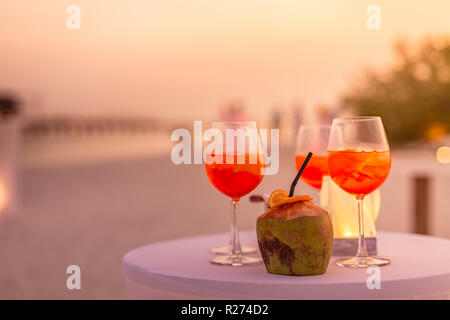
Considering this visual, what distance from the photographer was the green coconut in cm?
136

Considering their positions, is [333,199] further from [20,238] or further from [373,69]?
[373,69]

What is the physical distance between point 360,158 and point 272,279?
0.36 m

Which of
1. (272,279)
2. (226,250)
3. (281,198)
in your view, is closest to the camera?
(272,279)

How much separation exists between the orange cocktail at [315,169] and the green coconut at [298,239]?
1.24ft

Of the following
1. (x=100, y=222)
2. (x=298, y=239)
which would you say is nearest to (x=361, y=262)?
(x=298, y=239)

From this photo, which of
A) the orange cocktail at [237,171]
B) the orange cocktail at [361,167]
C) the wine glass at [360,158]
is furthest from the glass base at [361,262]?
the orange cocktail at [237,171]

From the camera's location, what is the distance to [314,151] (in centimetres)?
177

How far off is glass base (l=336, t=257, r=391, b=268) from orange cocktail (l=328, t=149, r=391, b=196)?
170 mm

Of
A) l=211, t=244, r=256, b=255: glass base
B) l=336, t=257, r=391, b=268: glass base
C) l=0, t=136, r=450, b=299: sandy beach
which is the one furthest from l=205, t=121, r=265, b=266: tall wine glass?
l=0, t=136, r=450, b=299: sandy beach

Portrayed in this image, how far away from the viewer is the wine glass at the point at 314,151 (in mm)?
1759

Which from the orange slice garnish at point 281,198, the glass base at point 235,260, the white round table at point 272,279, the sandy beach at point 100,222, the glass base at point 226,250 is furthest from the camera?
the sandy beach at point 100,222

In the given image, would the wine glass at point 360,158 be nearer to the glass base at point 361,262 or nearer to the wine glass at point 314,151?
the glass base at point 361,262

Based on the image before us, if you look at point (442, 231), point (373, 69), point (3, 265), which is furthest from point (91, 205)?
point (373, 69)

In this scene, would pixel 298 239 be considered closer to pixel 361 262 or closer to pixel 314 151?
pixel 361 262
